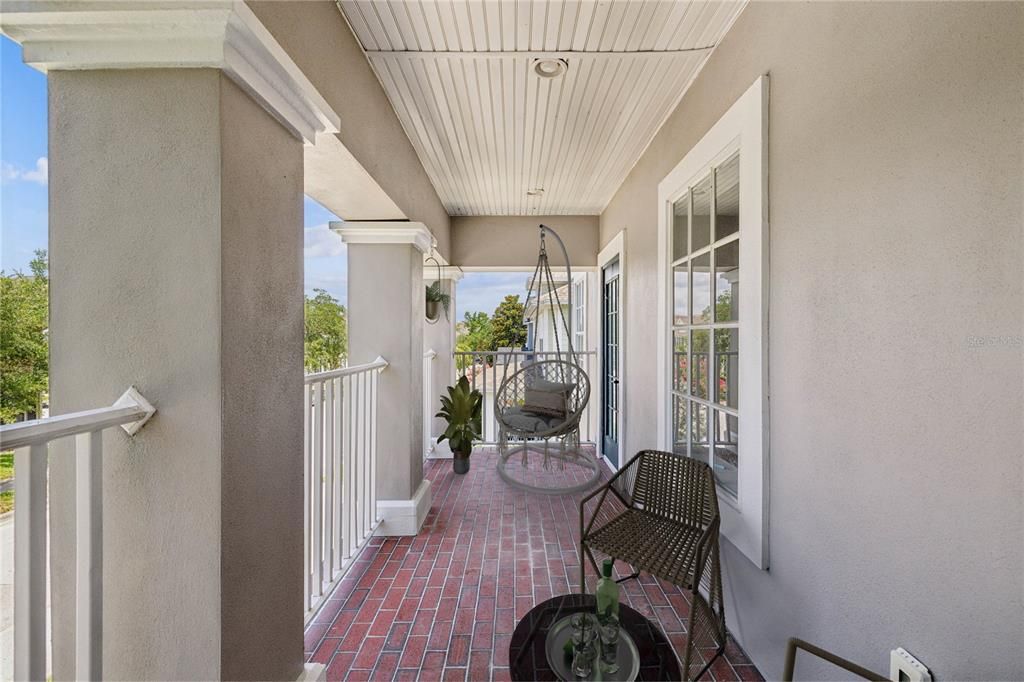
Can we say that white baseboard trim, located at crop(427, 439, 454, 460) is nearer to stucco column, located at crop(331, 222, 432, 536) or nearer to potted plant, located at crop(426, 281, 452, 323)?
potted plant, located at crop(426, 281, 452, 323)

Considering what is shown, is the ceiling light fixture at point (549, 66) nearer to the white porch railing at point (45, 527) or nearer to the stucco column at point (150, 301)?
the stucco column at point (150, 301)

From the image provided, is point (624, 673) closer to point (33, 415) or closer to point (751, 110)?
point (33, 415)

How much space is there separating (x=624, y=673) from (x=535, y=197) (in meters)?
3.90

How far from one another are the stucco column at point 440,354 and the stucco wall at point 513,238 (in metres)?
0.28

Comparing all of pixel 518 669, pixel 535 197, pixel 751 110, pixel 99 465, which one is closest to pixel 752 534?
pixel 518 669

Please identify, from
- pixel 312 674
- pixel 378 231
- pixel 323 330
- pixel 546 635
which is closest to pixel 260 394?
pixel 312 674

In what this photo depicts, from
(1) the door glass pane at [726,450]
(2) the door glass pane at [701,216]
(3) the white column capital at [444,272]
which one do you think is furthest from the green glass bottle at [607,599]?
(3) the white column capital at [444,272]

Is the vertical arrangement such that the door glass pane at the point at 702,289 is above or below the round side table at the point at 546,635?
above

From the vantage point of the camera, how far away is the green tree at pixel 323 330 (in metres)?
6.19

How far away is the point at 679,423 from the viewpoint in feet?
8.17

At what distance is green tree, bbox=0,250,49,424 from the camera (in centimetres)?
113

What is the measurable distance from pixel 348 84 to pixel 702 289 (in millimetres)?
1946

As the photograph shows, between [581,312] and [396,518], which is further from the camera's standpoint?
[581,312]

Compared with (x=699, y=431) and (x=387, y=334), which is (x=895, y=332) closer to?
(x=699, y=431)
